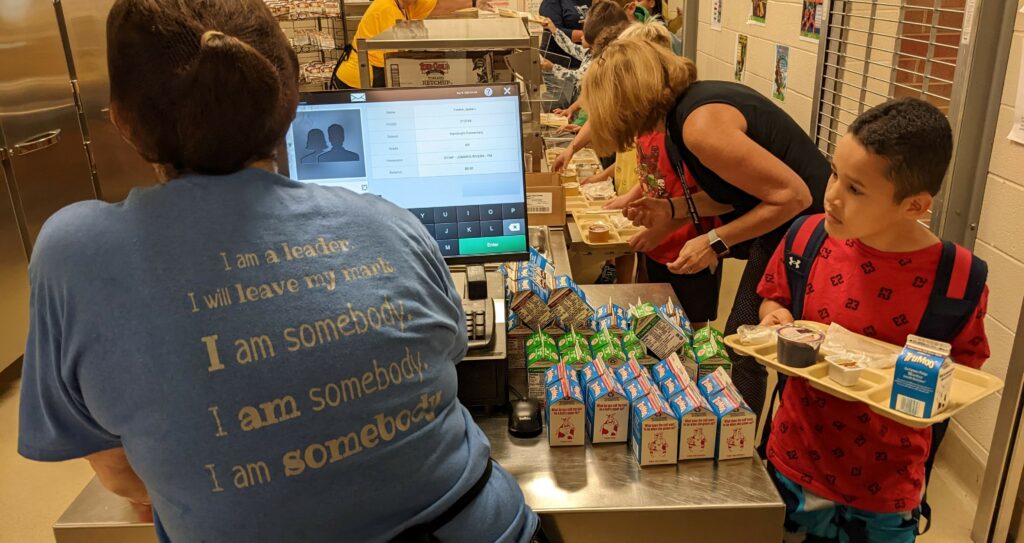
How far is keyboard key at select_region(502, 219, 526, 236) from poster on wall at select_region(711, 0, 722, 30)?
4.36 metres

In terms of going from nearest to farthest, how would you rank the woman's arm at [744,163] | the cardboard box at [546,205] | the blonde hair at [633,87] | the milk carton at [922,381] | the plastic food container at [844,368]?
the milk carton at [922,381] < the plastic food container at [844,368] < the woman's arm at [744,163] < the blonde hair at [633,87] < the cardboard box at [546,205]

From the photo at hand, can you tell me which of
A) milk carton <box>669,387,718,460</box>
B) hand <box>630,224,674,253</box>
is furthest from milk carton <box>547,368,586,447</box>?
hand <box>630,224,674,253</box>

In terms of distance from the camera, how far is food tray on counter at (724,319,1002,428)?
1248 millimetres

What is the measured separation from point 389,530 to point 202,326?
0.35m

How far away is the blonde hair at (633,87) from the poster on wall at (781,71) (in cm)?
209

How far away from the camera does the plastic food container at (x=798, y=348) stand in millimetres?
1356

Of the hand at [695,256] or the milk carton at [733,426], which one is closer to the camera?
the milk carton at [733,426]

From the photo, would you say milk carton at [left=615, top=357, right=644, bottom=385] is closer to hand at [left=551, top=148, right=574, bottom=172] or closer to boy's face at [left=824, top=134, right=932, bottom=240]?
boy's face at [left=824, top=134, right=932, bottom=240]

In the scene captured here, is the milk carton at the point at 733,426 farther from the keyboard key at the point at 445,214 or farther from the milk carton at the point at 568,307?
the keyboard key at the point at 445,214

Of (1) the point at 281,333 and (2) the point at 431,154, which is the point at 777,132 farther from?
(1) the point at 281,333

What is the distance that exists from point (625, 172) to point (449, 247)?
191 cm

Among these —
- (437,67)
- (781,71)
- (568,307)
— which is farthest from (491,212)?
(781,71)

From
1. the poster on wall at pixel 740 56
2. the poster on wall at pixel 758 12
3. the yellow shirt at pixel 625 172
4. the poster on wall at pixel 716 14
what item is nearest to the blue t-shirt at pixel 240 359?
the yellow shirt at pixel 625 172

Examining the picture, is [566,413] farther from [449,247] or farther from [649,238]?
[649,238]
